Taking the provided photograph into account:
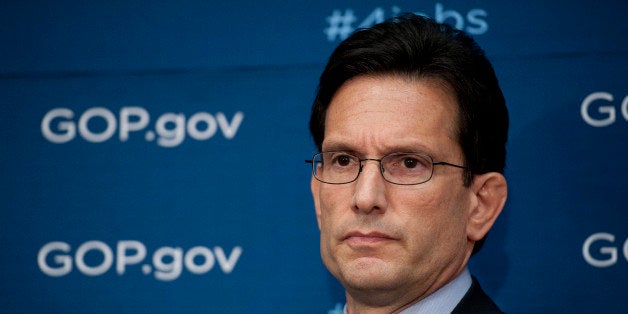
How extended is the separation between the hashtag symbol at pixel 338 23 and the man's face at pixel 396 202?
537 millimetres

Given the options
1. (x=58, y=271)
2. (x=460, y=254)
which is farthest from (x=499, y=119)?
(x=58, y=271)

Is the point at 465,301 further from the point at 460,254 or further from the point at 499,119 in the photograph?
the point at 499,119

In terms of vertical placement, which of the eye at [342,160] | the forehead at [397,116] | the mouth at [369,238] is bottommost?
the mouth at [369,238]

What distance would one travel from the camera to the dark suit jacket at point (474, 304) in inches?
72.4

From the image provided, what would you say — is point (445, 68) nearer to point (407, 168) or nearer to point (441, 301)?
point (407, 168)

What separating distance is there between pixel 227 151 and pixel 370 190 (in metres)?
0.78

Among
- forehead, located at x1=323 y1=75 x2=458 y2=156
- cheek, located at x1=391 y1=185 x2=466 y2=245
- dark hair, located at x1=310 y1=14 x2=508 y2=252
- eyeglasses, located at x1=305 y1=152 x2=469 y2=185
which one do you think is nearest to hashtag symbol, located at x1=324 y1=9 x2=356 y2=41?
dark hair, located at x1=310 y1=14 x2=508 y2=252

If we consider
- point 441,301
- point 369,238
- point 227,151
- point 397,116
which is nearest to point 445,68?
point 397,116

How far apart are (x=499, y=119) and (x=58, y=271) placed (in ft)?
4.89

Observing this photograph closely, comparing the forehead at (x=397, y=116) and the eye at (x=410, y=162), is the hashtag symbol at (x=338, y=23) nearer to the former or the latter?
the forehead at (x=397, y=116)

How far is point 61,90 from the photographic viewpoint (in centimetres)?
243

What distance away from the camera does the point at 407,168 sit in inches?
71.3

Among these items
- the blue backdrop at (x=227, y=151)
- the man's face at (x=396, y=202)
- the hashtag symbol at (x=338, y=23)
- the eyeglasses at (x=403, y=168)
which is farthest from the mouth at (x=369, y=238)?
the hashtag symbol at (x=338, y=23)

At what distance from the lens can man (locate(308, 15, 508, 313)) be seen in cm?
178
